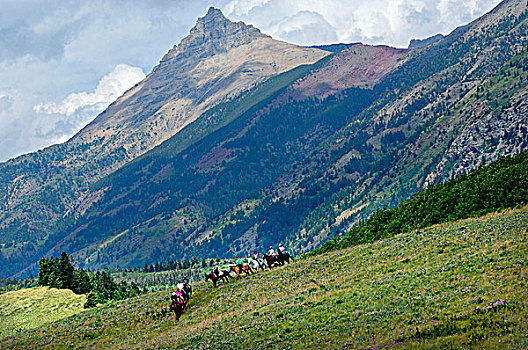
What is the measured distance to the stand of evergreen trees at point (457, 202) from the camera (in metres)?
58.2

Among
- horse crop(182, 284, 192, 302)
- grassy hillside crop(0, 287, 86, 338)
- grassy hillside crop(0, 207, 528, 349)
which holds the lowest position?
grassy hillside crop(0, 207, 528, 349)

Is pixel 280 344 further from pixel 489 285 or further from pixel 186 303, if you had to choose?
pixel 186 303

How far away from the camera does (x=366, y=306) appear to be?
33969 millimetres

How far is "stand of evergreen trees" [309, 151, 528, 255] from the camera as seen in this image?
58156mm

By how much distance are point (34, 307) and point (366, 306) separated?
6363 cm

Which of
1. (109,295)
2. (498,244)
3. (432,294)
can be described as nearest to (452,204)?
(498,244)

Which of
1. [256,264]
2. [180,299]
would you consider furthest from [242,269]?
[180,299]

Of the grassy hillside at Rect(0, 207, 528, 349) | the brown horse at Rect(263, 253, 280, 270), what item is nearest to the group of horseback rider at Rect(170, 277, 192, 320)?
the grassy hillside at Rect(0, 207, 528, 349)

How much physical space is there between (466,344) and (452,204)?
46843 mm

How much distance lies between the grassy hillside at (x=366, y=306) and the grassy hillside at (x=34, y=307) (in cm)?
1481

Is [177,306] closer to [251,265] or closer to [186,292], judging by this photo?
[186,292]

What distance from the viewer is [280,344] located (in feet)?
100

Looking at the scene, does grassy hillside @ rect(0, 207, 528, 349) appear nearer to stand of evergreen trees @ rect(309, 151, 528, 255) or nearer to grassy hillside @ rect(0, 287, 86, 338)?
stand of evergreen trees @ rect(309, 151, 528, 255)

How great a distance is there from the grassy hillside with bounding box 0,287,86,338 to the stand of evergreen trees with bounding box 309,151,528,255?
42.1 meters
